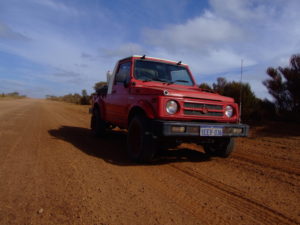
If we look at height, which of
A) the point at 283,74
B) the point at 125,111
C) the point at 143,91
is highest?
the point at 283,74

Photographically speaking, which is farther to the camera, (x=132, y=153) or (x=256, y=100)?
(x=256, y=100)

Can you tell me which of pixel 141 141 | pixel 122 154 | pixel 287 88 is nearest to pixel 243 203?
pixel 141 141

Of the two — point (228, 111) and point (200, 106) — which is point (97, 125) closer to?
point (200, 106)

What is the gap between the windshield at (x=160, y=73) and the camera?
5.45 m

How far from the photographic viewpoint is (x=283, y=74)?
9.90 metres

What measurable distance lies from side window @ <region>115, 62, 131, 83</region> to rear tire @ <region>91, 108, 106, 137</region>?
1592 mm

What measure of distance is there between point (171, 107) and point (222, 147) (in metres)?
1.72

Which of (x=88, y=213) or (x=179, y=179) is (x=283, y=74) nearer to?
(x=179, y=179)

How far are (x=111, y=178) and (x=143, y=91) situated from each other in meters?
1.69

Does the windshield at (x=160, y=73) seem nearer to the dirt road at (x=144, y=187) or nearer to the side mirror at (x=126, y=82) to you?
the side mirror at (x=126, y=82)

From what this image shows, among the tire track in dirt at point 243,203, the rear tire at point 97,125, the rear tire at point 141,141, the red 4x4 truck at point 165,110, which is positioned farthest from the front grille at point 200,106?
the rear tire at point 97,125

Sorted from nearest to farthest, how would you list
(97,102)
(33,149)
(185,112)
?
(185,112), (33,149), (97,102)

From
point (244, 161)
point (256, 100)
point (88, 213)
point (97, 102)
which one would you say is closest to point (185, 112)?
point (244, 161)

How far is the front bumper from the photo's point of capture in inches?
151
